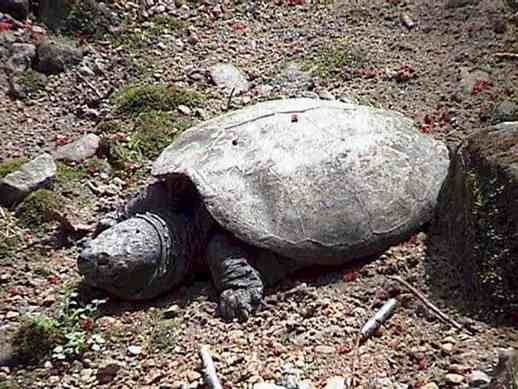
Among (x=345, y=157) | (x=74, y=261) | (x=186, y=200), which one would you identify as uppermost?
(x=345, y=157)

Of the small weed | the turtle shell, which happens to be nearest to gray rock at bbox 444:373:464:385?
the turtle shell

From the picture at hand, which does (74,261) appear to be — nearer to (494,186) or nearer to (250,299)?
(250,299)

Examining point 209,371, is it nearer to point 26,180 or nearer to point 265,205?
point 265,205

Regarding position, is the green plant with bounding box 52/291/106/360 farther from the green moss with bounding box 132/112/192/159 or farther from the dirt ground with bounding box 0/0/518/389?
the green moss with bounding box 132/112/192/159

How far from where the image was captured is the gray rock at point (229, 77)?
7.14 metres

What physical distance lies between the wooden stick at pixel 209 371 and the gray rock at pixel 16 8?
454 centimetres

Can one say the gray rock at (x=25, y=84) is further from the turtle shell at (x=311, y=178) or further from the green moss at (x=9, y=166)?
the turtle shell at (x=311, y=178)

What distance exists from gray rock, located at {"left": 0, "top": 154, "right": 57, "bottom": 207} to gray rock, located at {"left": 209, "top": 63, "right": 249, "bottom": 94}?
6.03 ft

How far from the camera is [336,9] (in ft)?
27.2

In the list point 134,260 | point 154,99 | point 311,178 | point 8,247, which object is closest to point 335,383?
point 311,178

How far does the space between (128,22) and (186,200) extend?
3485mm

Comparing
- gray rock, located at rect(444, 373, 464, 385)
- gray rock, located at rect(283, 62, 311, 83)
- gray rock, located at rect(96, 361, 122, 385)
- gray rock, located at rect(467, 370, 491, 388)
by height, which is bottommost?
gray rock, located at rect(96, 361, 122, 385)

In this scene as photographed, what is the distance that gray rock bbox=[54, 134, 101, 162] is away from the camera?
20.3ft

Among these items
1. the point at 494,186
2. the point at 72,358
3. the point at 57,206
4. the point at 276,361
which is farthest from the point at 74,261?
the point at 494,186
